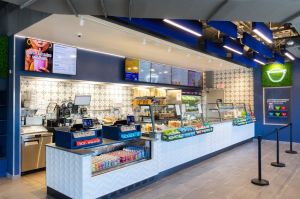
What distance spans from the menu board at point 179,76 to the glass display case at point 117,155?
463 cm

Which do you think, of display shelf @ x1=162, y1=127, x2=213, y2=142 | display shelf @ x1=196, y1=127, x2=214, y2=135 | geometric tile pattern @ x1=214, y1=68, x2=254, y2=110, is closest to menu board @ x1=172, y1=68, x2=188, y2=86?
geometric tile pattern @ x1=214, y1=68, x2=254, y2=110

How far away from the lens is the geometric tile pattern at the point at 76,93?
589cm

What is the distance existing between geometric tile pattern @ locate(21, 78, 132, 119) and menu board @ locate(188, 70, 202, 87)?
9.57 feet

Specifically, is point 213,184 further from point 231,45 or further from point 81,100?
point 231,45

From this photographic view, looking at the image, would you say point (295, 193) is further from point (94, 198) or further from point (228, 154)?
point (94, 198)

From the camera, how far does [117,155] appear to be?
168 inches

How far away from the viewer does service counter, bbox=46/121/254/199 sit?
3496 mm

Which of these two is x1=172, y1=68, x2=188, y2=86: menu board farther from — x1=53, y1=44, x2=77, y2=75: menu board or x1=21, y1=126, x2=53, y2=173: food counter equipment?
x1=21, y1=126, x2=53, y2=173: food counter equipment

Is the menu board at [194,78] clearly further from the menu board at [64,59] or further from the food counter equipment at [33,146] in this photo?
the food counter equipment at [33,146]

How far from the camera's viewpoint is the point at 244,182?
473 centimetres

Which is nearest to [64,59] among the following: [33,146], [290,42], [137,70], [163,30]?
[33,146]

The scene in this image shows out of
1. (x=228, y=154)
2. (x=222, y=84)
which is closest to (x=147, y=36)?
(x=228, y=154)

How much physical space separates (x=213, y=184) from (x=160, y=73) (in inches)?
183

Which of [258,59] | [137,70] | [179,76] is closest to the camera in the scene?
[137,70]
